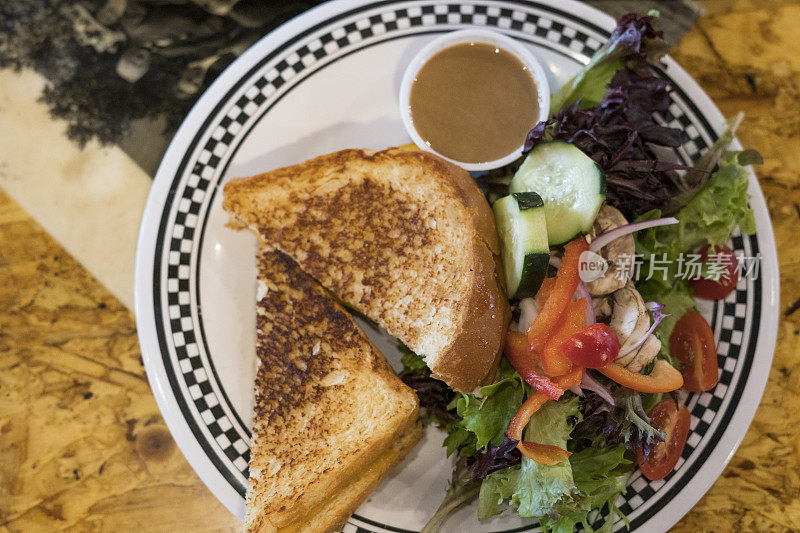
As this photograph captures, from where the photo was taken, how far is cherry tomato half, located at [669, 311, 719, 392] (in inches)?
91.0

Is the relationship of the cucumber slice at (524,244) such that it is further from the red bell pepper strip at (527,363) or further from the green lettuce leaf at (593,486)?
the green lettuce leaf at (593,486)

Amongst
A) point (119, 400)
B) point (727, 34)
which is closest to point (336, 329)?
point (119, 400)

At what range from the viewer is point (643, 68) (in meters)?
2.33

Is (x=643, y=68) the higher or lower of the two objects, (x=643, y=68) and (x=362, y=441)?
the higher

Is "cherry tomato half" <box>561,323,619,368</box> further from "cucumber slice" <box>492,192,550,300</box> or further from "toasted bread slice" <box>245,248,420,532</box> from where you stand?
"toasted bread slice" <box>245,248,420,532</box>

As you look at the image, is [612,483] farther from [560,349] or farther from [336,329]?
[336,329]

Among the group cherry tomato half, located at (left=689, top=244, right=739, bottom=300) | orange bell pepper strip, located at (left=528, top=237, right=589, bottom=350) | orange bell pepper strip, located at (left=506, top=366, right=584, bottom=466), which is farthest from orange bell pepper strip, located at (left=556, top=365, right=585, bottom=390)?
cherry tomato half, located at (left=689, top=244, right=739, bottom=300)

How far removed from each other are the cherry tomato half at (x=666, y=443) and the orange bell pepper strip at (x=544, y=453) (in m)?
0.44

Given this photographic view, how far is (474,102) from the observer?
7.57 feet

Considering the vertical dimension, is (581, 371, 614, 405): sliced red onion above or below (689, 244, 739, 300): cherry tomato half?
below

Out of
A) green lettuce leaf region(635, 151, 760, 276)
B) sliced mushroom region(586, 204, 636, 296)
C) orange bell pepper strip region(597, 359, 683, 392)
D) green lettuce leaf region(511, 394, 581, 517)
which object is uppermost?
Result: green lettuce leaf region(635, 151, 760, 276)

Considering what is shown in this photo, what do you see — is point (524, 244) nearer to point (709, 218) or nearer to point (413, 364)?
point (413, 364)

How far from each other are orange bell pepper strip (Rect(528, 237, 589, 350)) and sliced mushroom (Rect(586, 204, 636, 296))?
9 centimetres

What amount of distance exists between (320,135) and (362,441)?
126 cm
